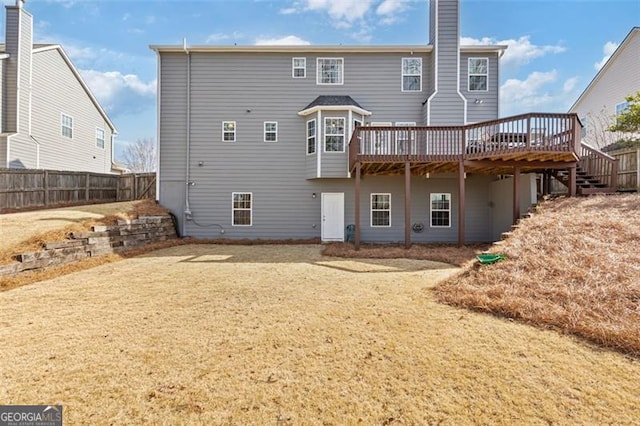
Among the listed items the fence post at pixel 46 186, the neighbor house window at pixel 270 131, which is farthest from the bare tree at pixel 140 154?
the neighbor house window at pixel 270 131

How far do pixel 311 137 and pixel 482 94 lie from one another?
746cm

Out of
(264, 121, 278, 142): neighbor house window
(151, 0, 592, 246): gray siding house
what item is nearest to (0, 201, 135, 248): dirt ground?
(151, 0, 592, 246): gray siding house

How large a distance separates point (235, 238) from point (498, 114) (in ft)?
40.2

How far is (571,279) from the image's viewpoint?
15.6 feet

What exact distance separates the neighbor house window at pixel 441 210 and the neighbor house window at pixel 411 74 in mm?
4657

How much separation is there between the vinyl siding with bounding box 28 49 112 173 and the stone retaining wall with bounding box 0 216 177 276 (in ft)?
26.4

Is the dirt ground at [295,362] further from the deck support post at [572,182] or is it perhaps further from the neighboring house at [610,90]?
the neighboring house at [610,90]

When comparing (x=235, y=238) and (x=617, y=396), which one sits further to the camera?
(x=235, y=238)

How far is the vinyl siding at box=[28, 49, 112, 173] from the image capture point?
47.0 feet

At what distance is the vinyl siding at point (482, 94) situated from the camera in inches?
493

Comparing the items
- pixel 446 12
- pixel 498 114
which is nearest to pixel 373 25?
pixel 446 12

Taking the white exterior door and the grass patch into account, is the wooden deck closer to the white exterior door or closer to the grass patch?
the grass patch

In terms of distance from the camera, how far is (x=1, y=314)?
4320mm

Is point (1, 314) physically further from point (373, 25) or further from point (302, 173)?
point (373, 25)
